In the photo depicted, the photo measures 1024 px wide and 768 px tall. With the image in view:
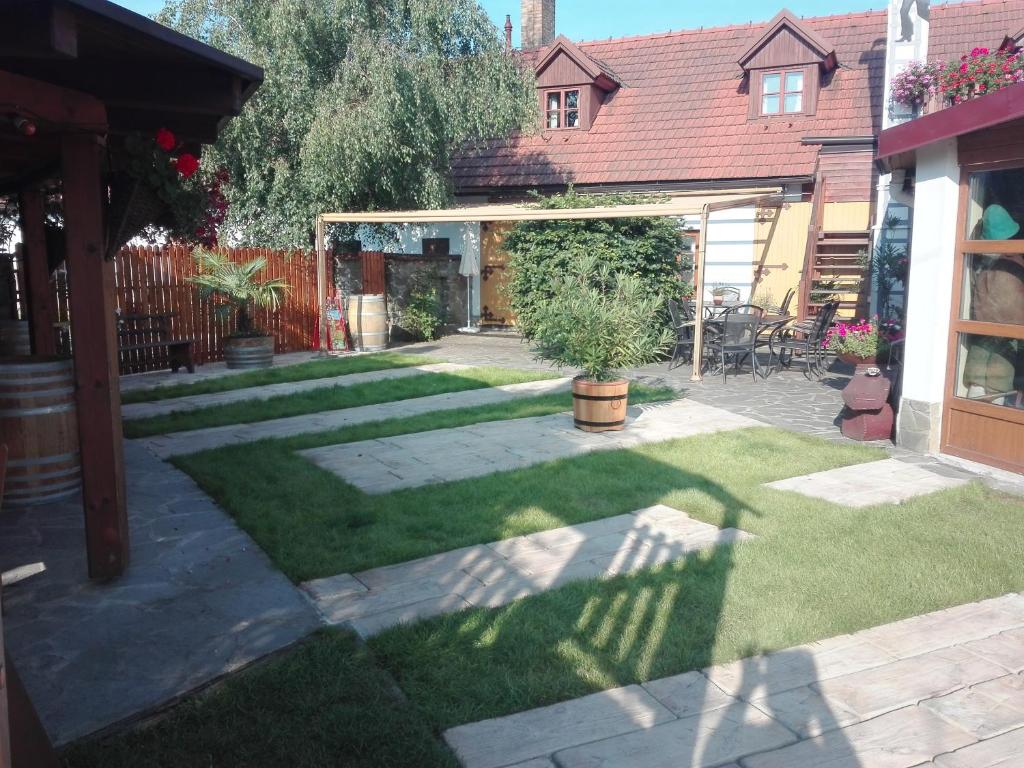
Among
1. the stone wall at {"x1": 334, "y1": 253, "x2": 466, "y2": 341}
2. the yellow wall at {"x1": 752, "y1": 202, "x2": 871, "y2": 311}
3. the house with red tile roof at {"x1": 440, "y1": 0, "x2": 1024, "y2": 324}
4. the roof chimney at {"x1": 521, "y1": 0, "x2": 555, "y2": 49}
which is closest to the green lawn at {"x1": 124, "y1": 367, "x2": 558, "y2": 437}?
the stone wall at {"x1": 334, "y1": 253, "x2": 466, "y2": 341}

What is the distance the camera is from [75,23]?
10.3 feet

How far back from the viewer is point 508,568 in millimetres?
4332

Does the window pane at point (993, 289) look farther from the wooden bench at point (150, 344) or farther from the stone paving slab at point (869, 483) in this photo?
the wooden bench at point (150, 344)

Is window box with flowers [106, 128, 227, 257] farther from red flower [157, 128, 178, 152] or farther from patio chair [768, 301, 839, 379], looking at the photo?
patio chair [768, 301, 839, 379]

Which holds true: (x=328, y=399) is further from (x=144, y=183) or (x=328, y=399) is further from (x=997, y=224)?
(x=997, y=224)

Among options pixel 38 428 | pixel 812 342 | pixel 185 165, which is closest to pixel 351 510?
pixel 38 428

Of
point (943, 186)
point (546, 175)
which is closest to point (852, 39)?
point (546, 175)

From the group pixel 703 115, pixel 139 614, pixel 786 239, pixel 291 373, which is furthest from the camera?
pixel 703 115

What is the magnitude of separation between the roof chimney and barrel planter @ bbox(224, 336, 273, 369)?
12.9m

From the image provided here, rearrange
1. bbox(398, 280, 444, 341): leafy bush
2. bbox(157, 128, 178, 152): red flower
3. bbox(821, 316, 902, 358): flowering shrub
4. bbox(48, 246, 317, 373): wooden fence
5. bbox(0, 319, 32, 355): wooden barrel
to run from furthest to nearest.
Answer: bbox(398, 280, 444, 341): leafy bush, bbox(48, 246, 317, 373): wooden fence, bbox(821, 316, 902, 358): flowering shrub, bbox(0, 319, 32, 355): wooden barrel, bbox(157, 128, 178, 152): red flower

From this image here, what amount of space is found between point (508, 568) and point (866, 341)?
6.24 meters

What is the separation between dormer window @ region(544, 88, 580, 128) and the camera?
685 inches

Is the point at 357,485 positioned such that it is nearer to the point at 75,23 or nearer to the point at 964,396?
the point at 75,23

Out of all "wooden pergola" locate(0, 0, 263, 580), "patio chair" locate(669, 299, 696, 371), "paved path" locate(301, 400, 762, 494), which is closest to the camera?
"wooden pergola" locate(0, 0, 263, 580)
